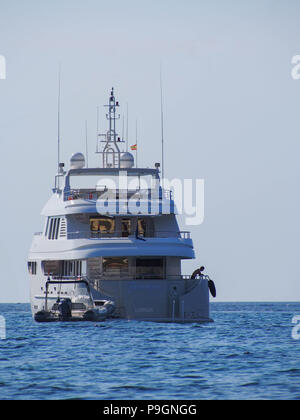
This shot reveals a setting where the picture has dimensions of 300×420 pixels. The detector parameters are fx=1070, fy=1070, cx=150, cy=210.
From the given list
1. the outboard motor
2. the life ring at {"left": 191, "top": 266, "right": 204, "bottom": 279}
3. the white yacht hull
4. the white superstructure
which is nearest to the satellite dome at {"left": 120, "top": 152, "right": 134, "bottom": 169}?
the white superstructure

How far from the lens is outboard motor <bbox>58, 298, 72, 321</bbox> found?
49688 millimetres

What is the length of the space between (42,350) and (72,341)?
114 inches

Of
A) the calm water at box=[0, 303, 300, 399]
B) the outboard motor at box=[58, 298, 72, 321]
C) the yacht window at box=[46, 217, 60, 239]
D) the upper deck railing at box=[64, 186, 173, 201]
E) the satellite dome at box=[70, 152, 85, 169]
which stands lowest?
the calm water at box=[0, 303, 300, 399]

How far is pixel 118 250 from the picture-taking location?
4994 cm

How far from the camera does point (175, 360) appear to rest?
116 ft

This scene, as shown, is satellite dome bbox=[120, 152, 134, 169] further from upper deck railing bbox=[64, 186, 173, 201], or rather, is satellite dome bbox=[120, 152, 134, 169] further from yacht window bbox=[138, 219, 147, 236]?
yacht window bbox=[138, 219, 147, 236]

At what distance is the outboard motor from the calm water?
56 cm

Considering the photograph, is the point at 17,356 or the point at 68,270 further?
the point at 68,270

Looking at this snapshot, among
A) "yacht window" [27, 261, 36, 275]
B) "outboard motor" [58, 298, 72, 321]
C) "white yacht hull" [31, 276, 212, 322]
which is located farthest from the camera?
"yacht window" [27, 261, 36, 275]

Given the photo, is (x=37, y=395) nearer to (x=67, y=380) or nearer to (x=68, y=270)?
(x=67, y=380)

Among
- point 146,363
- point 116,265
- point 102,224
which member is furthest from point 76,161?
point 146,363

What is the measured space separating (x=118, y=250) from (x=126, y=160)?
9.95m

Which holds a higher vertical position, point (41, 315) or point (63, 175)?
point (63, 175)
